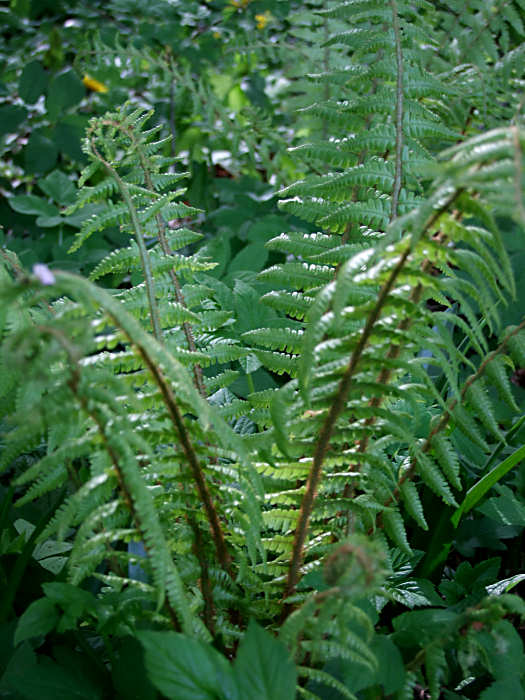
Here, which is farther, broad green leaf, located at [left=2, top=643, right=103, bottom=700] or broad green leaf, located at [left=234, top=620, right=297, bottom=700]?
broad green leaf, located at [left=2, top=643, right=103, bottom=700]

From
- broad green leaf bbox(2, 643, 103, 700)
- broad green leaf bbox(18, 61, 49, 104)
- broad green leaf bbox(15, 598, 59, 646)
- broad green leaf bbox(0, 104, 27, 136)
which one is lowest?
broad green leaf bbox(2, 643, 103, 700)

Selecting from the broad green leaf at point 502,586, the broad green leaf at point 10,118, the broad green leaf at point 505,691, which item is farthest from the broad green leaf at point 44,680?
the broad green leaf at point 10,118

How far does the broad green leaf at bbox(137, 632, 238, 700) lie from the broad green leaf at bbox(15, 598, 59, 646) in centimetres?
14

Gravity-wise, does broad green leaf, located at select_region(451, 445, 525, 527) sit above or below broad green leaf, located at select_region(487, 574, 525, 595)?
above

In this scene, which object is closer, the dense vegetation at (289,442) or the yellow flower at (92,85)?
the dense vegetation at (289,442)

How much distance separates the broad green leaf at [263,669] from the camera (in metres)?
0.58

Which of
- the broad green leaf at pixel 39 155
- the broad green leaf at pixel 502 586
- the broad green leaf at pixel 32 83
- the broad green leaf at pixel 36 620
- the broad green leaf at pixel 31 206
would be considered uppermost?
the broad green leaf at pixel 32 83

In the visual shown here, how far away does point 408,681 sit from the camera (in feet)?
2.29

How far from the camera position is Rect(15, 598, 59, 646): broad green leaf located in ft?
2.19

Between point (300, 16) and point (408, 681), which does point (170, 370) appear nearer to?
point (408, 681)

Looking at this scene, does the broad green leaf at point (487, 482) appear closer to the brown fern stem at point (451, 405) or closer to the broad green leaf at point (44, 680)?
the brown fern stem at point (451, 405)

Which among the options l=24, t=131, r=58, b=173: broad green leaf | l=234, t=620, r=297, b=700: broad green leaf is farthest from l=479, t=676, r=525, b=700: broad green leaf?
l=24, t=131, r=58, b=173: broad green leaf

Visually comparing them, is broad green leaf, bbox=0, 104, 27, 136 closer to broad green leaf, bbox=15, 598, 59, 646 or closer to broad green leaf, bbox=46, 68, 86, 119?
broad green leaf, bbox=46, 68, 86, 119

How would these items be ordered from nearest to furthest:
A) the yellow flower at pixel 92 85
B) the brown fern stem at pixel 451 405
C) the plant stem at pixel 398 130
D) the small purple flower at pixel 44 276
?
the small purple flower at pixel 44 276
the brown fern stem at pixel 451 405
the plant stem at pixel 398 130
the yellow flower at pixel 92 85
